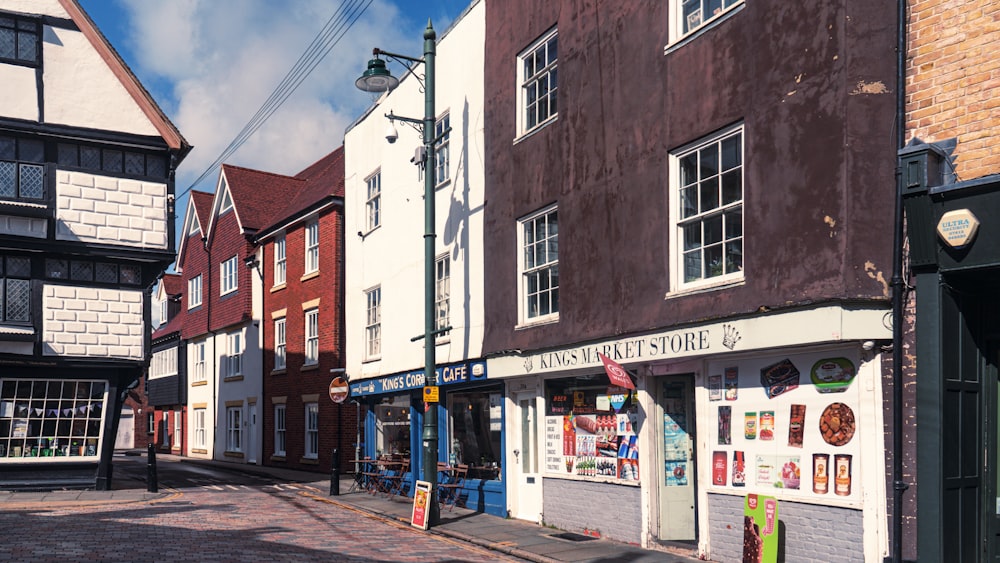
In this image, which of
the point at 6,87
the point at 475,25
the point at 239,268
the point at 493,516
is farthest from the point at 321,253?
the point at 493,516

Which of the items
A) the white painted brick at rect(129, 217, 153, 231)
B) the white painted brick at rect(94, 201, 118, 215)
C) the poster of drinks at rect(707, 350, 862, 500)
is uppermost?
the white painted brick at rect(94, 201, 118, 215)

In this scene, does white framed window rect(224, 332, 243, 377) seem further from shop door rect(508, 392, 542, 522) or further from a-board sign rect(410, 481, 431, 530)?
shop door rect(508, 392, 542, 522)

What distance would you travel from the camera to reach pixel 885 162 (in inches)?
386

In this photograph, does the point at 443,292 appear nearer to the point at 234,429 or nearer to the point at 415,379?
the point at 415,379

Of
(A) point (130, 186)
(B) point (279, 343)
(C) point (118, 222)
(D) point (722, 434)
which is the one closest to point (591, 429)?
(D) point (722, 434)

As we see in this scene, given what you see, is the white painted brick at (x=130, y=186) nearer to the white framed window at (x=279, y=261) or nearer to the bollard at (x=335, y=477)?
the bollard at (x=335, y=477)

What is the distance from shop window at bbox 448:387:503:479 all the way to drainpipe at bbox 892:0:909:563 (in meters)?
8.73

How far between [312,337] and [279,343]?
9.76 feet

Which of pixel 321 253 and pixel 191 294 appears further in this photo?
pixel 191 294

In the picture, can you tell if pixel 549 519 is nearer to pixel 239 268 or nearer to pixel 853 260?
pixel 853 260

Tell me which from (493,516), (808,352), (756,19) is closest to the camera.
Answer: (808,352)

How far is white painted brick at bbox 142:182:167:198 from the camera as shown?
74.5ft

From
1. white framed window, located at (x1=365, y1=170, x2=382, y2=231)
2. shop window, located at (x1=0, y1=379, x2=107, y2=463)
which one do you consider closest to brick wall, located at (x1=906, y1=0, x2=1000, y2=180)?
white framed window, located at (x1=365, y1=170, x2=382, y2=231)

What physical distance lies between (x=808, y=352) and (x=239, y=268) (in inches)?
1083
